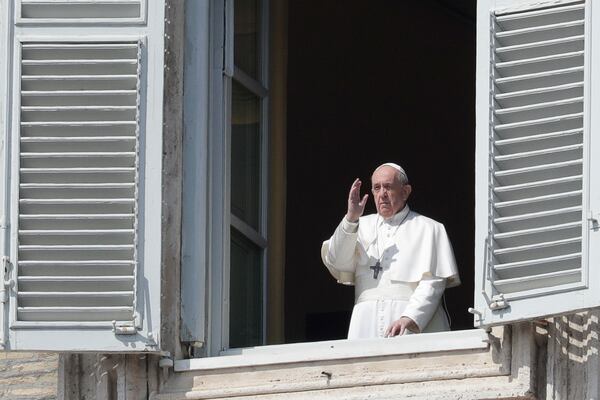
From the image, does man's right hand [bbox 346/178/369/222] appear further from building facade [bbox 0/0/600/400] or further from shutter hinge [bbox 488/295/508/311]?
shutter hinge [bbox 488/295/508/311]

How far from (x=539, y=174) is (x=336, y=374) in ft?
2.91

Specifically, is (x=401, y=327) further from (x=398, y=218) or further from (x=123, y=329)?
(x=123, y=329)

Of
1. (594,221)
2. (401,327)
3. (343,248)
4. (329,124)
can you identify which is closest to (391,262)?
(343,248)

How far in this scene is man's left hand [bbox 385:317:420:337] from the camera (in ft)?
30.3

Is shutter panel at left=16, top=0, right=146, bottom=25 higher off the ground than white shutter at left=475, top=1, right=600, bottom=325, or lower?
higher

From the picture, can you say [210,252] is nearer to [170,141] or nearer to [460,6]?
[170,141]

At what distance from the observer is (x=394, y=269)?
9586 mm

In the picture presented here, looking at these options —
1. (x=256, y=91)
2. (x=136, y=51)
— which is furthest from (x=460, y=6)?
(x=136, y=51)

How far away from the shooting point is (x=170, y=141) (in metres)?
9.12

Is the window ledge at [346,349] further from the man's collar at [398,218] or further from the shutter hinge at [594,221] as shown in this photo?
the man's collar at [398,218]

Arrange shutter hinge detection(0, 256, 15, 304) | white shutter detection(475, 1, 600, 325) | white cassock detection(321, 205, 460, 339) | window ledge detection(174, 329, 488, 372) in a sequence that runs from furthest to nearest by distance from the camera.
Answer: white cassock detection(321, 205, 460, 339), shutter hinge detection(0, 256, 15, 304), window ledge detection(174, 329, 488, 372), white shutter detection(475, 1, 600, 325)

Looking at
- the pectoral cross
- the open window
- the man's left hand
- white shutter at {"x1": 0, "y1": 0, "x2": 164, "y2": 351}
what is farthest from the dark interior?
white shutter at {"x1": 0, "y1": 0, "x2": 164, "y2": 351}

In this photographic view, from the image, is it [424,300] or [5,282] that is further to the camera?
[424,300]

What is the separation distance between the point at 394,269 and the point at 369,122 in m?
3.08
